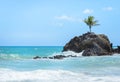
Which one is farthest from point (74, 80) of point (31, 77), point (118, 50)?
point (118, 50)

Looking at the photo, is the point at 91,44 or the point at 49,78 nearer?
the point at 49,78

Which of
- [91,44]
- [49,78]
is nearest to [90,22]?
[91,44]

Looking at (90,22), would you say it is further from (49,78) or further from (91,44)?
(49,78)

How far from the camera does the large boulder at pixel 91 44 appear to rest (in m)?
59.7

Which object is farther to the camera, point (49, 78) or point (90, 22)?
point (90, 22)

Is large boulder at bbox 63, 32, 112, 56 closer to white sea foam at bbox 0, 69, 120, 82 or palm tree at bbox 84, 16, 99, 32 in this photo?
palm tree at bbox 84, 16, 99, 32

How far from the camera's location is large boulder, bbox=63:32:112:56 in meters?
59.7

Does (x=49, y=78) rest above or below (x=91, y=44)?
below

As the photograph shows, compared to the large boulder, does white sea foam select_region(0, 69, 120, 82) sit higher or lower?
lower

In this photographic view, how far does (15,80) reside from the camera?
20031 millimetres

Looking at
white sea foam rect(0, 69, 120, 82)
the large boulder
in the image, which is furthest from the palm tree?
white sea foam rect(0, 69, 120, 82)

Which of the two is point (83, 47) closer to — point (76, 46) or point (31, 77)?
point (76, 46)

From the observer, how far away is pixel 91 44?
6128 centimetres

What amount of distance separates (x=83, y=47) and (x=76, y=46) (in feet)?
5.67
